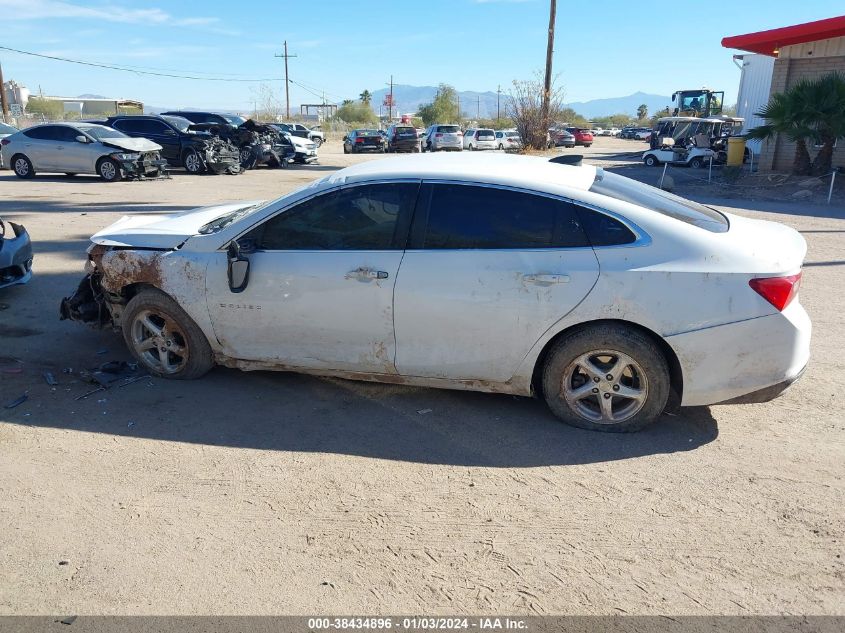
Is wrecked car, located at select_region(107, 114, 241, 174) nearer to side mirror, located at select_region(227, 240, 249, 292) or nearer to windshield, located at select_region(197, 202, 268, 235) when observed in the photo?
windshield, located at select_region(197, 202, 268, 235)

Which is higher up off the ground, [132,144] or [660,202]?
[132,144]

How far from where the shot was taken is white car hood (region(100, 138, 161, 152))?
59.6 ft

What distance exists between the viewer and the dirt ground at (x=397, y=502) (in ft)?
9.40

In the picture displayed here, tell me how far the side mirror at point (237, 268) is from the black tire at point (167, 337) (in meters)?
0.52

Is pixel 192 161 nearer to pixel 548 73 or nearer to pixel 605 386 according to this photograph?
pixel 605 386

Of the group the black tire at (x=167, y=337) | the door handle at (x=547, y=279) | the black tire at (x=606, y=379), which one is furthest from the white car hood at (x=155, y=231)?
the black tire at (x=606, y=379)

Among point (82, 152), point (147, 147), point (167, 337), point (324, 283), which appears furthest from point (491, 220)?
point (82, 152)

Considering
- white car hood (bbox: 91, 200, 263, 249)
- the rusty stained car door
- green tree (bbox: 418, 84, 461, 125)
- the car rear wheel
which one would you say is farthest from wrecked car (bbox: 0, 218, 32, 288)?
green tree (bbox: 418, 84, 461, 125)

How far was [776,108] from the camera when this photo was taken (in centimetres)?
1934

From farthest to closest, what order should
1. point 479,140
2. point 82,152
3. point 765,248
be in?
point 479,140, point 82,152, point 765,248

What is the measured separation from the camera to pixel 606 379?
410 centimetres

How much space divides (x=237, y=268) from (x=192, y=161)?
702 inches

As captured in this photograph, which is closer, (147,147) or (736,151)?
(147,147)

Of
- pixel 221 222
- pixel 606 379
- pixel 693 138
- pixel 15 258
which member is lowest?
pixel 606 379
